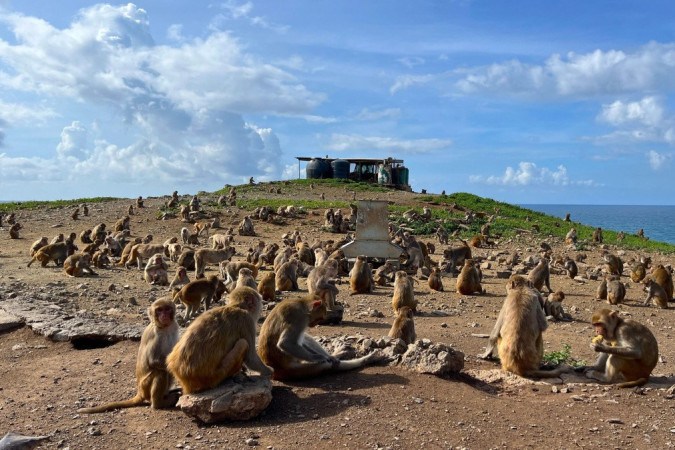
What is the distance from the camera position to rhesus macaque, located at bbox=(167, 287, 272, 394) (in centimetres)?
679

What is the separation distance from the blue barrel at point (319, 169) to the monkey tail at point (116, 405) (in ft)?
163

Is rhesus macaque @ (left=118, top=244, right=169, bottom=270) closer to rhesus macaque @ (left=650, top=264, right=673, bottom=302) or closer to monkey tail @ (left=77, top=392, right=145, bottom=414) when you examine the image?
monkey tail @ (left=77, top=392, right=145, bottom=414)

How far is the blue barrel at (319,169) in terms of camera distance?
5700 centimetres

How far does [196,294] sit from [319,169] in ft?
148

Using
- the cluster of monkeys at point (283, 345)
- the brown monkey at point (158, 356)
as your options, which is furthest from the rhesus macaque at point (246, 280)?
the brown monkey at point (158, 356)

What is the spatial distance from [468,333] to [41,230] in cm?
2528

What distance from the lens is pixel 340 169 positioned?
A: 5662cm

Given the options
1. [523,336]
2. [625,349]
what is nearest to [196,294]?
[523,336]

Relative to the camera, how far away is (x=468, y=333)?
40.2 feet

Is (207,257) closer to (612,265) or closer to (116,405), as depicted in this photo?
(116,405)

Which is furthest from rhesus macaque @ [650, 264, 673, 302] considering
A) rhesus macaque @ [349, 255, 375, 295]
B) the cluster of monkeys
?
the cluster of monkeys

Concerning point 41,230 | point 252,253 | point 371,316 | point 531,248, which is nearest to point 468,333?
point 371,316

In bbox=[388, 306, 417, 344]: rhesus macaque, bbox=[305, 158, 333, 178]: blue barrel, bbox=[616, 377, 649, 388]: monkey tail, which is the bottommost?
bbox=[616, 377, 649, 388]: monkey tail

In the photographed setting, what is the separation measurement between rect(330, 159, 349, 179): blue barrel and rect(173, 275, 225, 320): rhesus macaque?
144 feet
